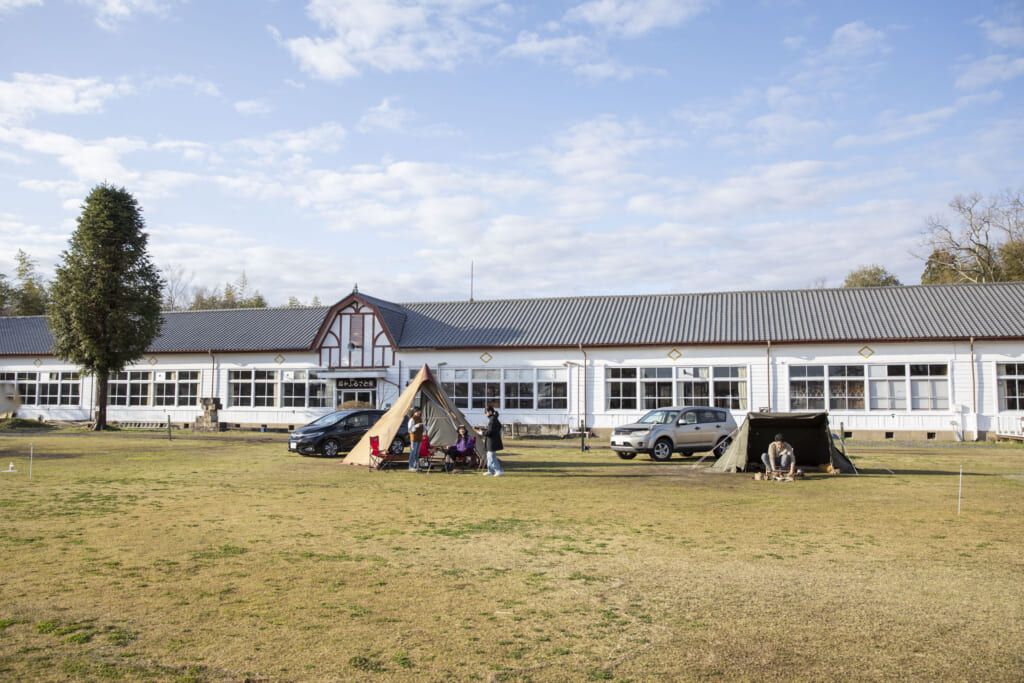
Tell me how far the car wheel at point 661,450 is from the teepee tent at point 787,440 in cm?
329

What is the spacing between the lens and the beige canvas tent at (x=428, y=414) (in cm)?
2067

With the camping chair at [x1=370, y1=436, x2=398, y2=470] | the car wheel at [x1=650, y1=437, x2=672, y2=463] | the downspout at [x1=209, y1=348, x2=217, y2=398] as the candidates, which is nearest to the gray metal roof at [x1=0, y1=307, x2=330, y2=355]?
the downspout at [x1=209, y1=348, x2=217, y2=398]

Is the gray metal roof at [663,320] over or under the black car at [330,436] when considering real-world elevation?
over

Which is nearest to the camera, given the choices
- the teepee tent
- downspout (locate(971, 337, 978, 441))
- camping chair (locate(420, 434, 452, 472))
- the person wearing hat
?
the person wearing hat

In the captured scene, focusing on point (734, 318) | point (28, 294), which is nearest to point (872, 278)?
point (734, 318)

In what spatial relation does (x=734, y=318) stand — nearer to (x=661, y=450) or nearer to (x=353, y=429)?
(x=661, y=450)

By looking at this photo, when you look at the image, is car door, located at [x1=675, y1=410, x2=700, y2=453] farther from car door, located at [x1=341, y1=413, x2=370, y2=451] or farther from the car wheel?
car door, located at [x1=341, y1=413, x2=370, y2=451]

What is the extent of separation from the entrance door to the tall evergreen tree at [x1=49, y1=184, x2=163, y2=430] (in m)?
10.3

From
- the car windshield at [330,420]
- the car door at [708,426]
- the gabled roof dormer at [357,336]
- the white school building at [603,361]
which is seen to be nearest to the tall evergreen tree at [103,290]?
the white school building at [603,361]

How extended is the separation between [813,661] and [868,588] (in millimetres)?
2394

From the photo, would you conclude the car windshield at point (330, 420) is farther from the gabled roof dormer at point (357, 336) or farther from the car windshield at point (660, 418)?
the gabled roof dormer at point (357, 336)

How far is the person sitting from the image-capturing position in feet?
64.7

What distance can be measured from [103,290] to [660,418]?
92.7ft

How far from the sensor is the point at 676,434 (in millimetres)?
22625
